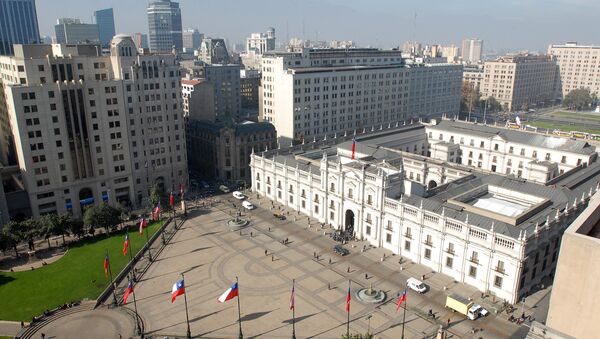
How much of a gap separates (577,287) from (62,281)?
81.0m

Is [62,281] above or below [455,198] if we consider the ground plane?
below

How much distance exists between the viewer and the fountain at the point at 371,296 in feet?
229

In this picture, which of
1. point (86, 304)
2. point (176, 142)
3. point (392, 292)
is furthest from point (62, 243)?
point (392, 292)

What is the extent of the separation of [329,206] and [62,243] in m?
58.7

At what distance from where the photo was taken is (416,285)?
7256 cm

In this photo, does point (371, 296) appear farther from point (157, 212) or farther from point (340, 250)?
point (157, 212)

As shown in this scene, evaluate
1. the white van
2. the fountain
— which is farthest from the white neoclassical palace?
the fountain

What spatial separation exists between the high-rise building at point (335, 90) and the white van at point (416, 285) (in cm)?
8682

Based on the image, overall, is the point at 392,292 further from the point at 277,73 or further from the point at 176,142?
the point at 277,73

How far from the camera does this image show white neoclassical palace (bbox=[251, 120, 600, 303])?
7056 cm

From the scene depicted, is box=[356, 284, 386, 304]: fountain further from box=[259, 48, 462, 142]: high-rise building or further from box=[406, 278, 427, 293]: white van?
box=[259, 48, 462, 142]: high-rise building

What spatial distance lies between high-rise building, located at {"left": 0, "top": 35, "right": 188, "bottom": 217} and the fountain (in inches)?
2704

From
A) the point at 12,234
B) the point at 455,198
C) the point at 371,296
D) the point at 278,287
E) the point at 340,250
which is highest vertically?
the point at 455,198

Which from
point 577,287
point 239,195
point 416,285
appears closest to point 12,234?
point 239,195
